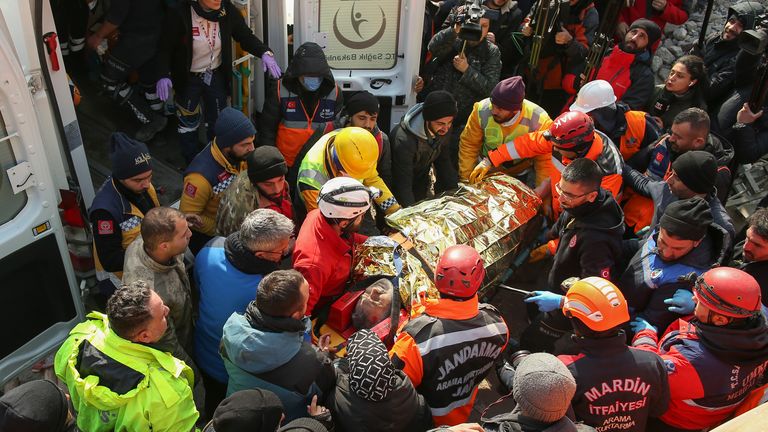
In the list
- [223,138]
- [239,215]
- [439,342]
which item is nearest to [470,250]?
[439,342]

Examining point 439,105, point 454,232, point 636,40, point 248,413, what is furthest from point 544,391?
point 636,40

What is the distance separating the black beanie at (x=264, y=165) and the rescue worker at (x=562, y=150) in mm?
1743

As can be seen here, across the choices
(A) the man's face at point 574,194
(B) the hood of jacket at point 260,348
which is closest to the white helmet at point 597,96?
(A) the man's face at point 574,194

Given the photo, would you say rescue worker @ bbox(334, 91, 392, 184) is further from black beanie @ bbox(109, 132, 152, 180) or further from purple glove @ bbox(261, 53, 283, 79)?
black beanie @ bbox(109, 132, 152, 180)

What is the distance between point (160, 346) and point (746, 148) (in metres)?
4.72

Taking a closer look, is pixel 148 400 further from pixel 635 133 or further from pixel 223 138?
pixel 635 133

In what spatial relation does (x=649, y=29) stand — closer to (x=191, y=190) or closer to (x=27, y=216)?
(x=191, y=190)

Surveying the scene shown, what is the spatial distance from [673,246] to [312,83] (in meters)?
2.97

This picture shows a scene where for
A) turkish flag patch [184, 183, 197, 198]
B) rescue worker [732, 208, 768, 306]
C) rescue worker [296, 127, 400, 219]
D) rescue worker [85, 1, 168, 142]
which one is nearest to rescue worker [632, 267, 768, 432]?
rescue worker [732, 208, 768, 306]

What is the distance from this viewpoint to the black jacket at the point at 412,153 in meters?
4.80

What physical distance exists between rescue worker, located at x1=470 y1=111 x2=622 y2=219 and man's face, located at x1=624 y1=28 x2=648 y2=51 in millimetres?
1639

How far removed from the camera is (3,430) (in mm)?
2117

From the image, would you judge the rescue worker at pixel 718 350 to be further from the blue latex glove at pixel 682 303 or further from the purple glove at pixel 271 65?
the purple glove at pixel 271 65

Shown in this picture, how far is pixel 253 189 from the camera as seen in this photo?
12.4 ft
